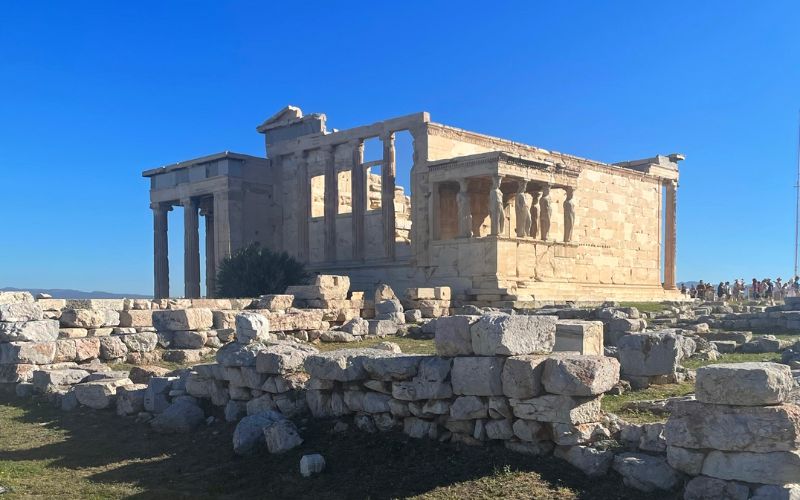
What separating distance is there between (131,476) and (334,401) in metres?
2.35

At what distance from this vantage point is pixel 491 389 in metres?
7.80

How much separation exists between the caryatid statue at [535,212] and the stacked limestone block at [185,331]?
16534 millimetres

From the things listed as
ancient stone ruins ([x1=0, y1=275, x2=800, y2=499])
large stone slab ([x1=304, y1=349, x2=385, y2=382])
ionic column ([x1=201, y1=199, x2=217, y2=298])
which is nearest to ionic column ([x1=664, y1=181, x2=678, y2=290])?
ionic column ([x1=201, y1=199, x2=217, y2=298])

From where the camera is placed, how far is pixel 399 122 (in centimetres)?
3134

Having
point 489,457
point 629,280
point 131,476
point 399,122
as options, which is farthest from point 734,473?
point 629,280

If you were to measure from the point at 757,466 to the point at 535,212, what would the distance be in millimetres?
25295

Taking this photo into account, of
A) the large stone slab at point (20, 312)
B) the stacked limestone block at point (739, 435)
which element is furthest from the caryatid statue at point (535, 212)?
the stacked limestone block at point (739, 435)

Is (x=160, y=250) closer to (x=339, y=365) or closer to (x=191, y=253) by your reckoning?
(x=191, y=253)

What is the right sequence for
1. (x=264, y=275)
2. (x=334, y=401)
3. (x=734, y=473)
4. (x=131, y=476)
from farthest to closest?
(x=264, y=275)
(x=334, y=401)
(x=131, y=476)
(x=734, y=473)

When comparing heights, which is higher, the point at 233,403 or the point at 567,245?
the point at 567,245

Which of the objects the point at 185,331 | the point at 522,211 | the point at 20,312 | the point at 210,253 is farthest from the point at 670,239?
the point at 20,312

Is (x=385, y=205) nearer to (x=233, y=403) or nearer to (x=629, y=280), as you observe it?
(x=629, y=280)

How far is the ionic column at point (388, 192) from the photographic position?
31.8m

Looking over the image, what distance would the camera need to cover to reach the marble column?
37.8 m
